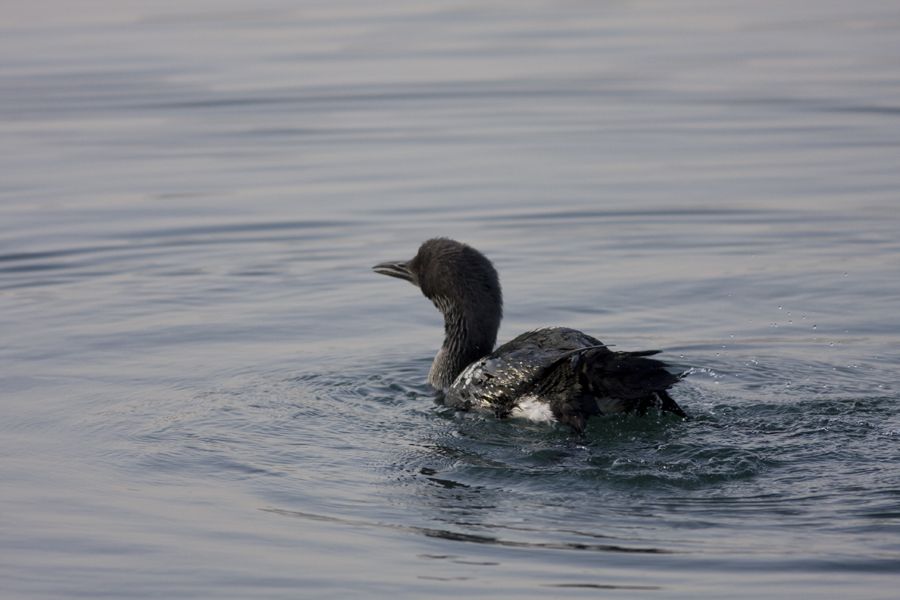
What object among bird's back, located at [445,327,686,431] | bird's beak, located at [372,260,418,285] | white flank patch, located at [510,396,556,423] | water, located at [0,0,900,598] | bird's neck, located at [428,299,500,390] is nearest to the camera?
water, located at [0,0,900,598]

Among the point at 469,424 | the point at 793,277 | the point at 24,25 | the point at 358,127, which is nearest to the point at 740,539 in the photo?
the point at 469,424

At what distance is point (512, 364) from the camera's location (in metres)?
7.71

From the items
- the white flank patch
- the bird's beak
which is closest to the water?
the white flank patch

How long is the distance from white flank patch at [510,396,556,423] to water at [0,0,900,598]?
0.32ft

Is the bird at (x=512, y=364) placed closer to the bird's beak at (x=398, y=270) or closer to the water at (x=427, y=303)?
the bird's beak at (x=398, y=270)

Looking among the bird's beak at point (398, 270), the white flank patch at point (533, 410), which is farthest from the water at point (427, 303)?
the bird's beak at point (398, 270)

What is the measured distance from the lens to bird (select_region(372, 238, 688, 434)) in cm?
714

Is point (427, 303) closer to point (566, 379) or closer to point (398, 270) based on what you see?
point (398, 270)

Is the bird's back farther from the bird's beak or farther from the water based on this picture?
the bird's beak

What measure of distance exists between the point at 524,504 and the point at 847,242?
214 inches

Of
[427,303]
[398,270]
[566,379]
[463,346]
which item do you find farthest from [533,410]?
[427,303]

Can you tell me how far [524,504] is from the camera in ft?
20.4

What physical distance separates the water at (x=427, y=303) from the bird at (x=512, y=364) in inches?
6.8

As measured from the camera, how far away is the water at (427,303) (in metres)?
5.87
